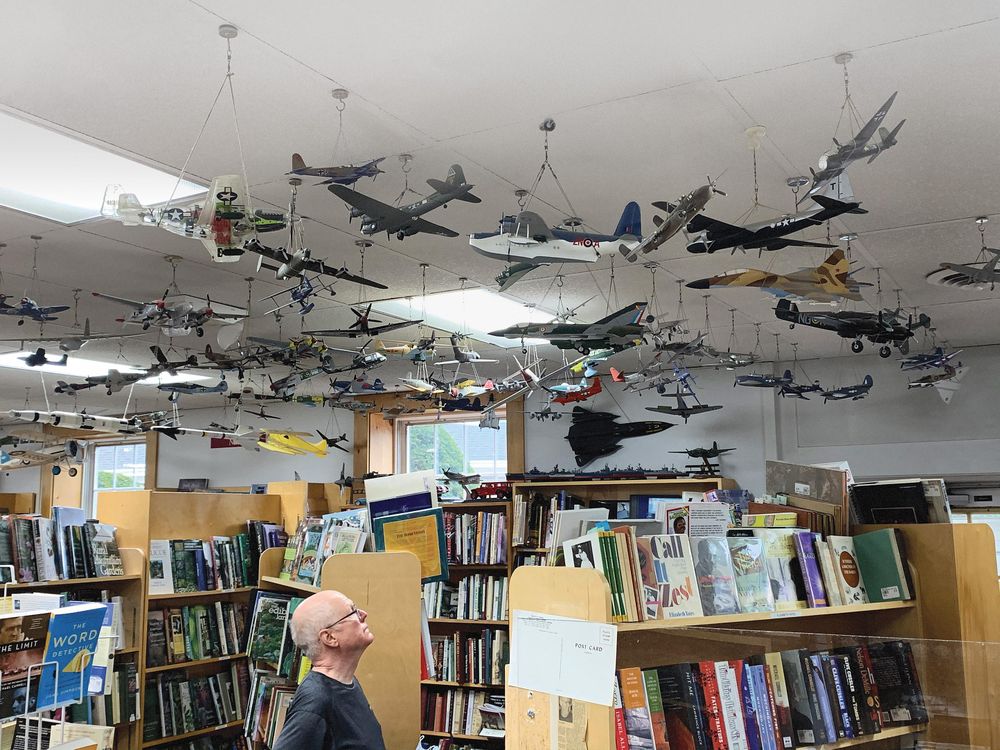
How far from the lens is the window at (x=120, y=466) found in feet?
53.9

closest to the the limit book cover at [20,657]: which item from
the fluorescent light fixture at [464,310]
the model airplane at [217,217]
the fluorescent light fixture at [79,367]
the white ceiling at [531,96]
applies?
the model airplane at [217,217]

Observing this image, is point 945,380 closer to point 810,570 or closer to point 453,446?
point 810,570

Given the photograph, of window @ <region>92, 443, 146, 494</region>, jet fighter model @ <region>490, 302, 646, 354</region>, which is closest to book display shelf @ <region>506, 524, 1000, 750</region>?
jet fighter model @ <region>490, 302, 646, 354</region>

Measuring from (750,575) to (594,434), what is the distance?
8597 millimetres

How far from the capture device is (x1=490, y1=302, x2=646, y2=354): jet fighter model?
5447mm

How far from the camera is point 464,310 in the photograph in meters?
8.56

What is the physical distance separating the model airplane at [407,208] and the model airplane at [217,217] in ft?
1.12

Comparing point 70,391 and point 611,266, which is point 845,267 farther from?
point 70,391

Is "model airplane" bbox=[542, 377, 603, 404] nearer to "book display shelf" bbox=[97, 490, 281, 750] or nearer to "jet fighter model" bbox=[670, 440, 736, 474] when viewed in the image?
"jet fighter model" bbox=[670, 440, 736, 474]

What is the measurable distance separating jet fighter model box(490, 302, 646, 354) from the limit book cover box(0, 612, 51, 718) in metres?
3.16

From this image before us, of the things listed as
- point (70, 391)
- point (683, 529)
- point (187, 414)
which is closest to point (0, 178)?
point (70, 391)

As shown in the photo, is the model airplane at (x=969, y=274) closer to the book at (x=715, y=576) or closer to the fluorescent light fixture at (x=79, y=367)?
the book at (x=715, y=576)

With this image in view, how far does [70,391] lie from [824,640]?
7885mm

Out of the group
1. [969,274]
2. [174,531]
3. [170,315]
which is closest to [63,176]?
[170,315]
